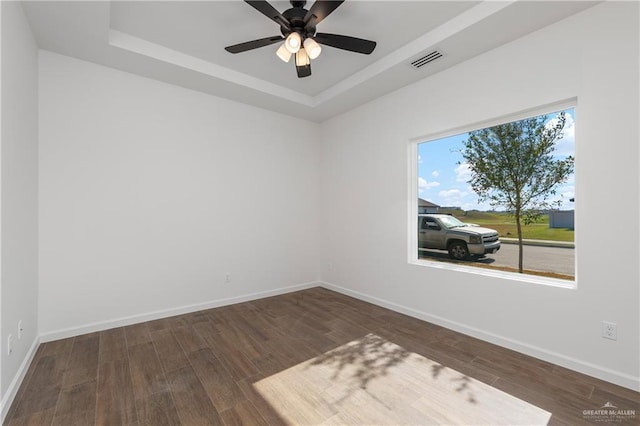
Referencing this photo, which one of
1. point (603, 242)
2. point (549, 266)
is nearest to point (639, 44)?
point (603, 242)

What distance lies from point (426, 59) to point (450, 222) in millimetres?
1823

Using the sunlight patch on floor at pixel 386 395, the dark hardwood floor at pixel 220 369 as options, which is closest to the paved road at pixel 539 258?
the dark hardwood floor at pixel 220 369

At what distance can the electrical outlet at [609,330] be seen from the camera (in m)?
2.08

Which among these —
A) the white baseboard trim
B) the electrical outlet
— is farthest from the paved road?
the white baseboard trim

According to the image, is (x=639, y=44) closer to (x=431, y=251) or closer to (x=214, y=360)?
(x=431, y=251)

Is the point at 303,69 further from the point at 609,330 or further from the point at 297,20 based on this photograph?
the point at 609,330

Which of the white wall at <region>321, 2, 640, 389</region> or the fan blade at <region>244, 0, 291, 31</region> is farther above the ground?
the fan blade at <region>244, 0, 291, 31</region>

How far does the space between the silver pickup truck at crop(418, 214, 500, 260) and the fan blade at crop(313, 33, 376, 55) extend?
2092mm

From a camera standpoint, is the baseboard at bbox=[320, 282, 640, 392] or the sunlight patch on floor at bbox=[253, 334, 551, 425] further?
the baseboard at bbox=[320, 282, 640, 392]

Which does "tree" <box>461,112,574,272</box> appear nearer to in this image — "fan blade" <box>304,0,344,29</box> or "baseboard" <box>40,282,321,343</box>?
"fan blade" <box>304,0,344,29</box>

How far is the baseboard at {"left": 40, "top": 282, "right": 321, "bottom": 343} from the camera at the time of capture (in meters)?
2.82

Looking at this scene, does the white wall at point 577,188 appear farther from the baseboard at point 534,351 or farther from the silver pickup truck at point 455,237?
the silver pickup truck at point 455,237

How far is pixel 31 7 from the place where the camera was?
86.9 inches

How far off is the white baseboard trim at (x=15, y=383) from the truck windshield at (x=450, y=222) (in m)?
3.99
